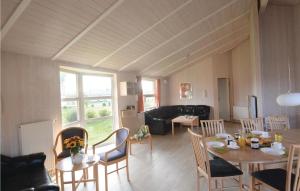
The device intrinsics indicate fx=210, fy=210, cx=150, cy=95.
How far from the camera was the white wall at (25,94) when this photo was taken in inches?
125

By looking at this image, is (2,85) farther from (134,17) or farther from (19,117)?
(134,17)

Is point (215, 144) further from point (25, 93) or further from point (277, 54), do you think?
point (277, 54)

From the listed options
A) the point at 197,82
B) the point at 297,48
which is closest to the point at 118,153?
the point at 297,48

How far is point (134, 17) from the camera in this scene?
3613 millimetres

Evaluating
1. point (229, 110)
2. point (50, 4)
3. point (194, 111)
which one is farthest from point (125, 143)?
point (229, 110)

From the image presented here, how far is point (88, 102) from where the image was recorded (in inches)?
217

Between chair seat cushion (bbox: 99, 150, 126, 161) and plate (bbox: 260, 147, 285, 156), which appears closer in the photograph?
plate (bbox: 260, 147, 285, 156)

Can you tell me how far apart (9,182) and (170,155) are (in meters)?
3.19

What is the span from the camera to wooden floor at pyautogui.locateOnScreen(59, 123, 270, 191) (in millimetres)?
3293

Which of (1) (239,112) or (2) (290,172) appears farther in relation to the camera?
(1) (239,112)

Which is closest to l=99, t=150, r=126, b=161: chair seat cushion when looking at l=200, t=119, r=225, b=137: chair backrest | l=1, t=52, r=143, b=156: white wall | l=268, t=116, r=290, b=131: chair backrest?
l=1, t=52, r=143, b=156: white wall

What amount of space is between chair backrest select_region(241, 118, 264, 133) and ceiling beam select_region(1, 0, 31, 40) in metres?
3.75

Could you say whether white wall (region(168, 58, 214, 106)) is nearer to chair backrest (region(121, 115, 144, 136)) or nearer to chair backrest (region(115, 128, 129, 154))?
chair backrest (region(121, 115, 144, 136))

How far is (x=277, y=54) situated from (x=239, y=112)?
13.3ft
